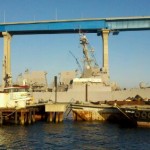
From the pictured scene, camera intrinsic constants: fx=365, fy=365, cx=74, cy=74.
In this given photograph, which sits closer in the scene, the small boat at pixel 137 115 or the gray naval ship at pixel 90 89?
the small boat at pixel 137 115

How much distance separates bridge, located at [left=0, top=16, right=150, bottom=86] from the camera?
8819 centimetres

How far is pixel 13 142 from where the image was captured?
35.2 m

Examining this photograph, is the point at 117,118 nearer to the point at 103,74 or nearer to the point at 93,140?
the point at 93,140

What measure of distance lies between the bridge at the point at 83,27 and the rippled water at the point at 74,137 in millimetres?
42502

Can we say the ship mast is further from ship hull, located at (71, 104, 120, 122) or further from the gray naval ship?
ship hull, located at (71, 104, 120, 122)

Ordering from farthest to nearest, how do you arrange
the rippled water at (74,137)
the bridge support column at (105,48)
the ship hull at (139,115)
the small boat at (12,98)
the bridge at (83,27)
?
the bridge at (83,27) → the bridge support column at (105,48) → the small boat at (12,98) → the ship hull at (139,115) → the rippled water at (74,137)

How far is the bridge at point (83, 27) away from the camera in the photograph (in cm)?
8819

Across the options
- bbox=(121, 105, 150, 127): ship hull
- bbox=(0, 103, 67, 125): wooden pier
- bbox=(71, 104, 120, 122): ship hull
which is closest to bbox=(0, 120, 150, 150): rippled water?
bbox=(121, 105, 150, 127): ship hull

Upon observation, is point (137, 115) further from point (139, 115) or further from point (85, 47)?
point (85, 47)

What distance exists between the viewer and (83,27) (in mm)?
89000

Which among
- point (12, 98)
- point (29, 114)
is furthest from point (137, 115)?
point (12, 98)

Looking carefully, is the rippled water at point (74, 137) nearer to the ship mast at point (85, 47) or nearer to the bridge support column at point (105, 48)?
the ship mast at point (85, 47)

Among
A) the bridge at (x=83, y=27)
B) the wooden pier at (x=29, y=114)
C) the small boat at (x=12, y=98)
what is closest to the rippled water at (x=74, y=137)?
the wooden pier at (x=29, y=114)

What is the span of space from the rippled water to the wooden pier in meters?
2.27
